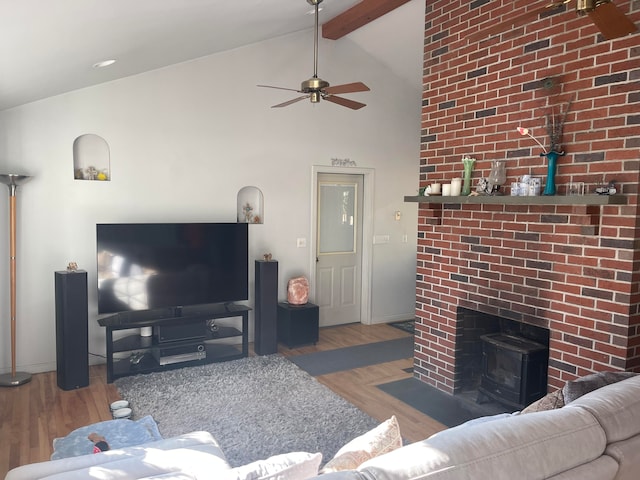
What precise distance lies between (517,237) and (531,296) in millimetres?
431

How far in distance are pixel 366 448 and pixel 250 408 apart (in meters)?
2.38

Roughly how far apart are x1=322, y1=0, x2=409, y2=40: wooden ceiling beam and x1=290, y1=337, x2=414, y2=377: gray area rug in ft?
11.4

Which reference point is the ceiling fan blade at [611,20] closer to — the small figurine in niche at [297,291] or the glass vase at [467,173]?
the glass vase at [467,173]

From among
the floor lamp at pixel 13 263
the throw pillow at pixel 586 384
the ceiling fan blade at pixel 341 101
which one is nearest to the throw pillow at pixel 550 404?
the throw pillow at pixel 586 384

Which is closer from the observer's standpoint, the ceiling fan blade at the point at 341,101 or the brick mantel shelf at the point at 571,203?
the brick mantel shelf at the point at 571,203

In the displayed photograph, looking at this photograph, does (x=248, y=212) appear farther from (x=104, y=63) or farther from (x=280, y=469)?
(x=280, y=469)

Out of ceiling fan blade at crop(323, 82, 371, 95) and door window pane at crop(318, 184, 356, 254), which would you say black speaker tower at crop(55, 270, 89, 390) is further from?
door window pane at crop(318, 184, 356, 254)

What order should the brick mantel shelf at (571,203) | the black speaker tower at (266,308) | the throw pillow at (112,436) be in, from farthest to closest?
1. the black speaker tower at (266,308)
2. the throw pillow at (112,436)
3. the brick mantel shelf at (571,203)

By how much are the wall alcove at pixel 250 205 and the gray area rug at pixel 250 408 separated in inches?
63.6

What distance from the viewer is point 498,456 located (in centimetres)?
143

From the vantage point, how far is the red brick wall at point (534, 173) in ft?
9.57

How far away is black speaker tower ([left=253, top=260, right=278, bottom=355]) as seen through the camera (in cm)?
512

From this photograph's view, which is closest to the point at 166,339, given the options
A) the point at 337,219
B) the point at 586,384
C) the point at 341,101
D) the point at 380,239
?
the point at 337,219

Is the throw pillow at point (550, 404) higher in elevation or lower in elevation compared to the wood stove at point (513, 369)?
higher
